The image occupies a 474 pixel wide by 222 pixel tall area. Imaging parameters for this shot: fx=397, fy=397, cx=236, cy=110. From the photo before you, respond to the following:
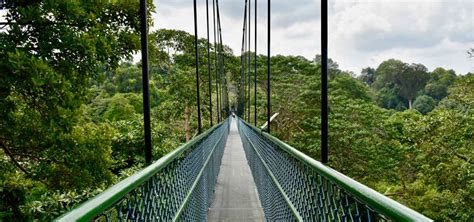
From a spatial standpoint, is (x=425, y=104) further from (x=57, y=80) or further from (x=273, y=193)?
(x=57, y=80)

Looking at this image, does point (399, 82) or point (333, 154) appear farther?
point (399, 82)

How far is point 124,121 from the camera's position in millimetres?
8445

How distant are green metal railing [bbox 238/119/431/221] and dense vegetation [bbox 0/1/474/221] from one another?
6.05 feet

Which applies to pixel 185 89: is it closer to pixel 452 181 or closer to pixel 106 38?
pixel 452 181

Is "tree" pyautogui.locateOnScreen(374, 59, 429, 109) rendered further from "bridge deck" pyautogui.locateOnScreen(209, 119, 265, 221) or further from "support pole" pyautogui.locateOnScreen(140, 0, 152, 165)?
"support pole" pyautogui.locateOnScreen(140, 0, 152, 165)

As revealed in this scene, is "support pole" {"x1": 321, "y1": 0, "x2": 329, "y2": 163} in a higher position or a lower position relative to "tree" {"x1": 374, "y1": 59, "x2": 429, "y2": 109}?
lower

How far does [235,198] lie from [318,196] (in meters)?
2.96

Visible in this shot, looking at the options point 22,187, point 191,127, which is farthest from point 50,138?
point 191,127

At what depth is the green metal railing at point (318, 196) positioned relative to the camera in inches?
30.7

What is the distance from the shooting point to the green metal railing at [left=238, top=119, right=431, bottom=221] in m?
0.78

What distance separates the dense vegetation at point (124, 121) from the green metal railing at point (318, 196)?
6.05ft

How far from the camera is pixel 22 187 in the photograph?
3.68 m

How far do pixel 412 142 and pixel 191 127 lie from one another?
290 inches

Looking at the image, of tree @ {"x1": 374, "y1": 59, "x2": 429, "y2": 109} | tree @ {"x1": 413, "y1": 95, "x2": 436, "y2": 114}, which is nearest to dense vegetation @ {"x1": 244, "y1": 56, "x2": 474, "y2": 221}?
tree @ {"x1": 413, "y1": 95, "x2": 436, "y2": 114}
